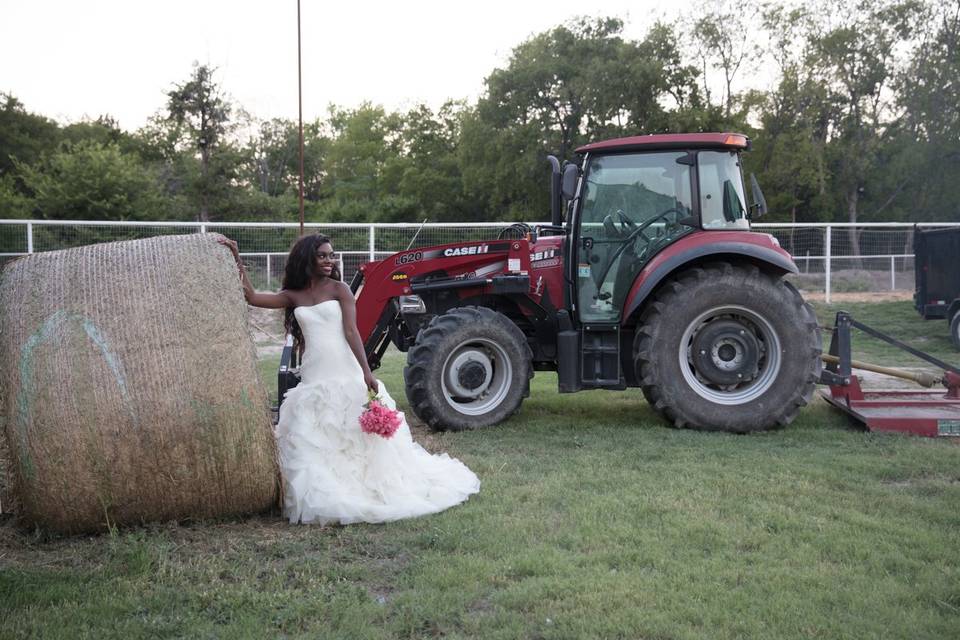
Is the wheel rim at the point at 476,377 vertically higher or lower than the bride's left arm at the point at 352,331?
lower

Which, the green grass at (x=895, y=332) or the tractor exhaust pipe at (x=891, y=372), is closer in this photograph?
the tractor exhaust pipe at (x=891, y=372)

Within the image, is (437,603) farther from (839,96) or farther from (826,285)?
(839,96)

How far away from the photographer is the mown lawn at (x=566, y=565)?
3104 mm

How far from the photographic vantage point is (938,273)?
12.9 m

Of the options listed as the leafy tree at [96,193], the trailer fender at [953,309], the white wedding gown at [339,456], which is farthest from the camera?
the leafy tree at [96,193]

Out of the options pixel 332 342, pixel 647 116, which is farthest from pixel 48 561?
pixel 647 116

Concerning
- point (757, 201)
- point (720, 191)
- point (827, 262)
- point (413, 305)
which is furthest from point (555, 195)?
point (827, 262)

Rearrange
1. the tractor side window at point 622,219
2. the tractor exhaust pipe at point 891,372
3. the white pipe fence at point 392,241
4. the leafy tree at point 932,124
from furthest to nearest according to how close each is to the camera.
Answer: the leafy tree at point 932,124 < the white pipe fence at point 392,241 < the tractor exhaust pipe at point 891,372 < the tractor side window at point 622,219

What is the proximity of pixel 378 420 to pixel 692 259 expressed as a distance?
3.01 metres

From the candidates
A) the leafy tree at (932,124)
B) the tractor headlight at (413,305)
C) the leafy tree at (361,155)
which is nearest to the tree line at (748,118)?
the leafy tree at (932,124)

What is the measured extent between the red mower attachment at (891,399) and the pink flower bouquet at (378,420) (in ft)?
12.3

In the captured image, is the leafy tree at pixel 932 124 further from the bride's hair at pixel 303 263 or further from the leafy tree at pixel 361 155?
the bride's hair at pixel 303 263

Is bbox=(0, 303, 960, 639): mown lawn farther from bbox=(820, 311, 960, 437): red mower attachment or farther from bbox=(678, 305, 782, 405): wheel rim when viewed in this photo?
bbox=(678, 305, 782, 405): wheel rim

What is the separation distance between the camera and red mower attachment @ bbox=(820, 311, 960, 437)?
244 inches
